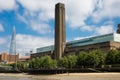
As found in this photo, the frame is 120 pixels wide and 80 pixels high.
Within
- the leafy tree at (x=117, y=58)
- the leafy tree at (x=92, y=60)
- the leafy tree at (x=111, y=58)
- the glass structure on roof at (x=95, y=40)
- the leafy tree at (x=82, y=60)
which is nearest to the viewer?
the leafy tree at (x=117, y=58)

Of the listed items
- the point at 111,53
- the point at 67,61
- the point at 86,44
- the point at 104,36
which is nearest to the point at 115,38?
the point at 104,36

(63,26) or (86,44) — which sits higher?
(63,26)

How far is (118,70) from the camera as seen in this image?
252 feet

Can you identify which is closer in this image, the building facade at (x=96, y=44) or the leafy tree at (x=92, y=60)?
the leafy tree at (x=92, y=60)

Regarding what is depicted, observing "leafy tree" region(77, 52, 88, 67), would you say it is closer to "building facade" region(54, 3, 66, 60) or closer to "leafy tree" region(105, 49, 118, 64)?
"leafy tree" region(105, 49, 118, 64)

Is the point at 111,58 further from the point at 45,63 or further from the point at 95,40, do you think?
the point at 95,40

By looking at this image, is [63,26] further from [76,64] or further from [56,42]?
[76,64]

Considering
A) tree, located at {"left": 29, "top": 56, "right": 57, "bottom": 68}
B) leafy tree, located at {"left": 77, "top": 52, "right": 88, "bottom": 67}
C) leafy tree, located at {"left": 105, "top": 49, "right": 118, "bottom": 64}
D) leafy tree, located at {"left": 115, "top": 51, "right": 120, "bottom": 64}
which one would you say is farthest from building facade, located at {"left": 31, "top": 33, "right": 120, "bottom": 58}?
leafy tree, located at {"left": 115, "top": 51, "right": 120, "bottom": 64}

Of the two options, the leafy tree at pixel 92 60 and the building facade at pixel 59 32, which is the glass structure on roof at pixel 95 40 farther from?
the leafy tree at pixel 92 60

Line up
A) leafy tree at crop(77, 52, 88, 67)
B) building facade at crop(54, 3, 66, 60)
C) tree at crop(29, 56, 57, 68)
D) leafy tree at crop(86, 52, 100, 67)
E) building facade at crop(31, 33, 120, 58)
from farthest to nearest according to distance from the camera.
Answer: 1. building facade at crop(54, 3, 66, 60)
2. tree at crop(29, 56, 57, 68)
3. building facade at crop(31, 33, 120, 58)
4. leafy tree at crop(77, 52, 88, 67)
5. leafy tree at crop(86, 52, 100, 67)

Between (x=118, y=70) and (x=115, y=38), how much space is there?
267ft

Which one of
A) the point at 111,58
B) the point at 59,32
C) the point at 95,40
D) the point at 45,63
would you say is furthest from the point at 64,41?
the point at 111,58

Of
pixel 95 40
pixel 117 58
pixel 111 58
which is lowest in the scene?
pixel 117 58

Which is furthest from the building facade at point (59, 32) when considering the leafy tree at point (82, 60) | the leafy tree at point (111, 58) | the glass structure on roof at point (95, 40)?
the leafy tree at point (111, 58)
